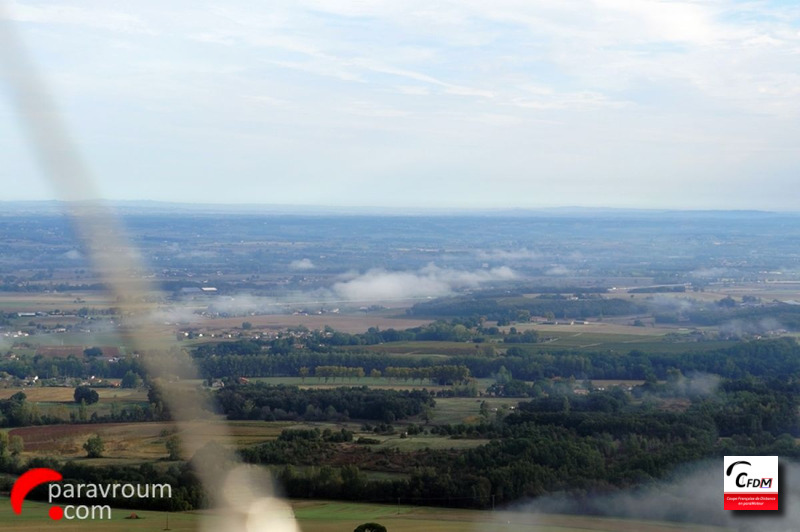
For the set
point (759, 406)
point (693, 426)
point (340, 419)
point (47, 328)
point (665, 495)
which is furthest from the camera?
point (47, 328)

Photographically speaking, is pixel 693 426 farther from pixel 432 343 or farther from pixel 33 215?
pixel 33 215

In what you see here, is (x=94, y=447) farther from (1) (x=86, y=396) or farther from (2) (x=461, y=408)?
(2) (x=461, y=408)

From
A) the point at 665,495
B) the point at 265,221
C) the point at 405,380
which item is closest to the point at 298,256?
the point at 265,221

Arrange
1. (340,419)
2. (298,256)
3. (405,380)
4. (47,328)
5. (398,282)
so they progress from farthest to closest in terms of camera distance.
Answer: (298,256) < (398,282) < (47,328) < (405,380) < (340,419)

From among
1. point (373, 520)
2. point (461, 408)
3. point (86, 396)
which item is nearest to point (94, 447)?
point (373, 520)

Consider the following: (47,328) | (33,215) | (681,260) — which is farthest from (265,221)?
(47,328)

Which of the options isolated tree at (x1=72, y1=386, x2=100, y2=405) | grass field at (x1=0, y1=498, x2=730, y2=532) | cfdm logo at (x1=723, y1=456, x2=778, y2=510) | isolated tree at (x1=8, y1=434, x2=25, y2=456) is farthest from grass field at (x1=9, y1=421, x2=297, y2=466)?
cfdm logo at (x1=723, y1=456, x2=778, y2=510)

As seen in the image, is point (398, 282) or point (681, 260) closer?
point (398, 282)
